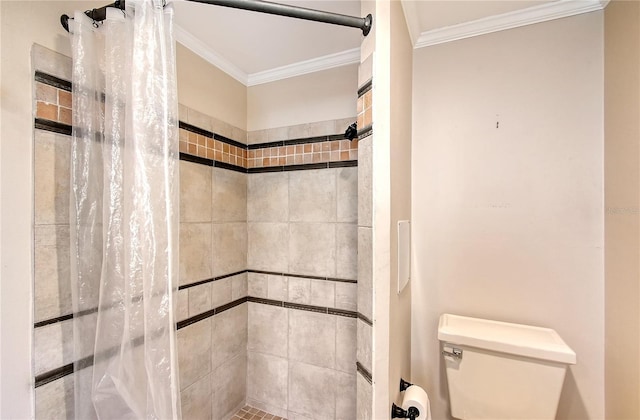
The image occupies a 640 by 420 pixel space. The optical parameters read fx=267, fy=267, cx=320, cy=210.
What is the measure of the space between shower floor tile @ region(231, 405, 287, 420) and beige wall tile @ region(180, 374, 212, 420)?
26 cm

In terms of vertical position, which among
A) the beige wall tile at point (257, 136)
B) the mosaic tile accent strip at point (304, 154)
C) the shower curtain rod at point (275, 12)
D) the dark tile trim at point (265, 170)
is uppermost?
the shower curtain rod at point (275, 12)

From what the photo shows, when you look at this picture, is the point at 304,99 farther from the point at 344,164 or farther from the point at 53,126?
the point at 53,126

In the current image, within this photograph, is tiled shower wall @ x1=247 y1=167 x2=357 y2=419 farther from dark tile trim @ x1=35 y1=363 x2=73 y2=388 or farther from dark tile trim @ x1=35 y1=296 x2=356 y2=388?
dark tile trim @ x1=35 y1=363 x2=73 y2=388

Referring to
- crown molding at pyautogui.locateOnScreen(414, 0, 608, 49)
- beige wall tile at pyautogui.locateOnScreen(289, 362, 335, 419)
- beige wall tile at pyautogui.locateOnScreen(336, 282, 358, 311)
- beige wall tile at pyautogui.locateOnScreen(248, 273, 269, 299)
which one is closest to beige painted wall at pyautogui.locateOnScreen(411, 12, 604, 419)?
crown molding at pyautogui.locateOnScreen(414, 0, 608, 49)

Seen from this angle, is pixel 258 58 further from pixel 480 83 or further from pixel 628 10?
pixel 628 10

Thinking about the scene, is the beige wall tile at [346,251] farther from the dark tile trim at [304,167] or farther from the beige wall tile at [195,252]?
the beige wall tile at [195,252]

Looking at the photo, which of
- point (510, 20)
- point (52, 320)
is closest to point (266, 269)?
point (52, 320)

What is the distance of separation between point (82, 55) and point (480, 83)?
5.50ft

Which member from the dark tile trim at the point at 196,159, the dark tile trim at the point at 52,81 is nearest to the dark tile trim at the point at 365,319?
the dark tile trim at the point at 196,159

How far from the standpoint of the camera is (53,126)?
2.98ft

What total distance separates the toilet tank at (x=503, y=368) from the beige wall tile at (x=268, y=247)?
3.26 feet

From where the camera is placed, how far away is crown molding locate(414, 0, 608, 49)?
1.21 metres

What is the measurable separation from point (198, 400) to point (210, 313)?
0.46 m

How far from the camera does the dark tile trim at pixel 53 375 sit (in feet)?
2.87
